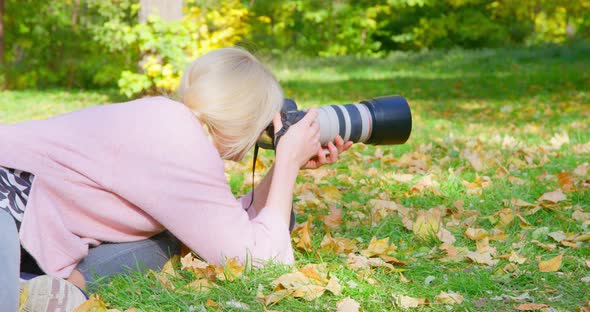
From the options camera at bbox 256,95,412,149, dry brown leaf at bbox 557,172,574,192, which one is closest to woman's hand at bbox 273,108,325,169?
camera at bbox 256,95,412,149

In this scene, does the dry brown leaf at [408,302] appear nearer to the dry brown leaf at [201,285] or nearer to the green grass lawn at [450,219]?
the green grass lawn at [450,219]

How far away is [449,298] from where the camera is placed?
6.74ft

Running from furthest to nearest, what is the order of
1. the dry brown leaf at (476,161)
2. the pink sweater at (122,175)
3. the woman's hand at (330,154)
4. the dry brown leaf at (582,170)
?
the dry brown leaf at (476,161)
the dry brown leaf at (582,170)
the woman's hand at (330,154)
the pink sweater at (122,175)

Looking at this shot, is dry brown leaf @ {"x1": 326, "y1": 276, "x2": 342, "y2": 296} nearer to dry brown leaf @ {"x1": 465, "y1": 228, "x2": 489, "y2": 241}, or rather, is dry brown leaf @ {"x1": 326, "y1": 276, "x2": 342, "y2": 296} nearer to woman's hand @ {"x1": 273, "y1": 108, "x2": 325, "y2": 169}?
woman's hand @ {"x1": 273, "y1": 108, "x2": 325, "y2": 169}

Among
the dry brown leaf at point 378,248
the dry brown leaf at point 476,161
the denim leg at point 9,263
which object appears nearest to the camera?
the denim leg at point 9,263

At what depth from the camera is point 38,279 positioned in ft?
5.80

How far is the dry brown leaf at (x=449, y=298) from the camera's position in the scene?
6.66ft

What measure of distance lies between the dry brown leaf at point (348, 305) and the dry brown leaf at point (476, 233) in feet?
2.75

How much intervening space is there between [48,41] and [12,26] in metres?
0.81

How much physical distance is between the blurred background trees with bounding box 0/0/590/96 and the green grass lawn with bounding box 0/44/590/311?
2.85 ft

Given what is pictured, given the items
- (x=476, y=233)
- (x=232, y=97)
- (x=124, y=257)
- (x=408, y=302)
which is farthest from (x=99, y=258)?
(x=476, y=233)

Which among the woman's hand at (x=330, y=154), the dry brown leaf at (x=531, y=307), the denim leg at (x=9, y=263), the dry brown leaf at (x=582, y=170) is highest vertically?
the woman's hand at (x=330, y=154)

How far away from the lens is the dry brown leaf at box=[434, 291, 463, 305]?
2031mm

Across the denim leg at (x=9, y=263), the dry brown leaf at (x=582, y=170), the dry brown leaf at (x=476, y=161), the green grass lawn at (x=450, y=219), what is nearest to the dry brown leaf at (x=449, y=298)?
the green grass lawn at (x=450, y=219)
